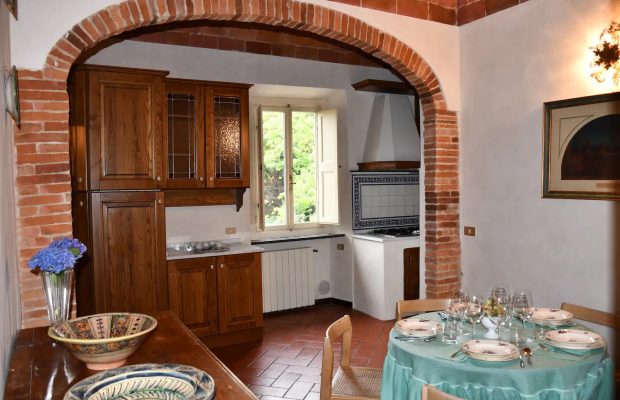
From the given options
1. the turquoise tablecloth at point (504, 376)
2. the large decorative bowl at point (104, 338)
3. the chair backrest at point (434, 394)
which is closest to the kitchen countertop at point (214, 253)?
the large decorative bowl at point (104, 338)

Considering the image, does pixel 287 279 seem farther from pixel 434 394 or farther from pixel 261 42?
pixel 434 394

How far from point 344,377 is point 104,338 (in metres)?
1.49

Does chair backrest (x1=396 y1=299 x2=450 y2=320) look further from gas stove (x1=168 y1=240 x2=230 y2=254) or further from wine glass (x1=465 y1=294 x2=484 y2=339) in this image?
gas stove (x1=168 y1=240 x2=230 y2=254)

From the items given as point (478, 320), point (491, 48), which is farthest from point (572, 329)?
point (491, 48)

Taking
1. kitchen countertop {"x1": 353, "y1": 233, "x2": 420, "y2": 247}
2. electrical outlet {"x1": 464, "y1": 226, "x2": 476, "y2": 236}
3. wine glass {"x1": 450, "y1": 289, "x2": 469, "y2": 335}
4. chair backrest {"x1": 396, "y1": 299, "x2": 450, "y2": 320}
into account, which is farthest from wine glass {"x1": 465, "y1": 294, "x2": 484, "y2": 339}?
kitchen countertop {"x1": 353, "y1": 233, "x2": 420, "y2": 247}

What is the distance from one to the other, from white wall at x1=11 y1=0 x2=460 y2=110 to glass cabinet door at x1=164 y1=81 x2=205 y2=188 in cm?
159

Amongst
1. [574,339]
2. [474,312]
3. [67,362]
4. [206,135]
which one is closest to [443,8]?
[206,135]

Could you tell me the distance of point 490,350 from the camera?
92.0 inches

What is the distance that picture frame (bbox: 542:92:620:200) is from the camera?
332cm

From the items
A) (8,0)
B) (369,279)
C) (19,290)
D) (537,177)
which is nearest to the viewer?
(8,0)

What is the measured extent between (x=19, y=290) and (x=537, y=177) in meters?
3.56

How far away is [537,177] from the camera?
3.88 meters

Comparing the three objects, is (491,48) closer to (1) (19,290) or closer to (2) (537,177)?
(2) (537,177)

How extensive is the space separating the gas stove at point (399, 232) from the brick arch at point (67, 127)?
132 cm
